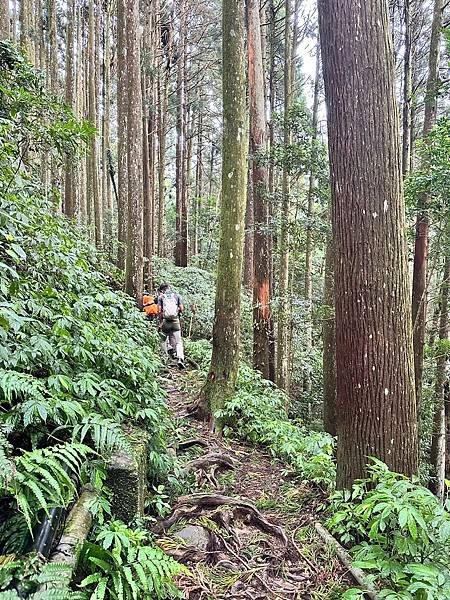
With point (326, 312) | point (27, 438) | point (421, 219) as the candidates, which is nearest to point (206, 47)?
point (421, 219)

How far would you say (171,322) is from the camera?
944 cm

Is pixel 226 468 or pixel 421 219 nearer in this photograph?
pixel 226 468

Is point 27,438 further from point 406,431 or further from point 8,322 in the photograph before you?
point 406,431

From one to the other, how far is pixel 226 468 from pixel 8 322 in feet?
10.4

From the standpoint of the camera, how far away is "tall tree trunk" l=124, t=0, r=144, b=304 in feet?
30.8

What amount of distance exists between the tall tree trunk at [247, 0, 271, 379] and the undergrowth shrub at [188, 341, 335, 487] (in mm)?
1640

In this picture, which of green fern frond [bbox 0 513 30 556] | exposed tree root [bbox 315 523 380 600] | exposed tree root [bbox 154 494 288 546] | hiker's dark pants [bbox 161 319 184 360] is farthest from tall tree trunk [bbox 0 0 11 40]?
exposed tree root [bbox 315 523 380 600]

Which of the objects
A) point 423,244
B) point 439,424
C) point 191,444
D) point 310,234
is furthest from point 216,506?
point 439,424

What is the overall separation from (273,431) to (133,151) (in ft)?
21.6

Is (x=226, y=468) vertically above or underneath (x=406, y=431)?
underneath

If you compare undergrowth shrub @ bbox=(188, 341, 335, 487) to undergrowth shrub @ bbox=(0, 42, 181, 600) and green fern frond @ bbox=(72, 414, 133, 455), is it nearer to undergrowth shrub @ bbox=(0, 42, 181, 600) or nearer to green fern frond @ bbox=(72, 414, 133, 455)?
undergrowth shrub @ bbox=(0, 42, 181, 600)

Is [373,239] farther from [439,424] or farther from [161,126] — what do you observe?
[161,126]

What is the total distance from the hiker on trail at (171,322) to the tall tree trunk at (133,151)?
566 mm

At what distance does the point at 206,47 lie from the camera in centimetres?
1997
